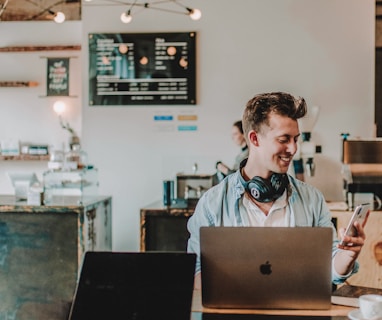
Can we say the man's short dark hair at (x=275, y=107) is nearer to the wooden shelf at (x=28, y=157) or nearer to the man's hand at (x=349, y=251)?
the man's hand at (x=349, y=251)

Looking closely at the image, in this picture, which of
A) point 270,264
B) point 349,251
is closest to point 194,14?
point 349,251

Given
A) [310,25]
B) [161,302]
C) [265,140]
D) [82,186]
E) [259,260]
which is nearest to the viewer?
[161,302]

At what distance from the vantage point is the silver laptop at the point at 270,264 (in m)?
1.63

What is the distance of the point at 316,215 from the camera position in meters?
2.20

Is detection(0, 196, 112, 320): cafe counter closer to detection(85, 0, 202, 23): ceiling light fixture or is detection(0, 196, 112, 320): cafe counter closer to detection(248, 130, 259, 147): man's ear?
detection(85, 0, 202, 23): ceiling light fixture

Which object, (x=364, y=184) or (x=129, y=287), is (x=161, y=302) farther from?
(x=364, y=184)

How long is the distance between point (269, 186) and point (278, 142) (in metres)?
0.16

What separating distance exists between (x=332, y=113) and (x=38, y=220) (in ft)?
8.71

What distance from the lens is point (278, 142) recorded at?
213cm

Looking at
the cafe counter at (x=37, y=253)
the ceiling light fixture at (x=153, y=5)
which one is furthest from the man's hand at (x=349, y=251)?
the ceiling light fixture at (x=153, y=5)

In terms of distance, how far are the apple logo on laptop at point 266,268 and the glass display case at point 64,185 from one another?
2949 millimetres

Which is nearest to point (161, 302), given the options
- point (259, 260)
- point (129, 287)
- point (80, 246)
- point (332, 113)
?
point (129, 287)

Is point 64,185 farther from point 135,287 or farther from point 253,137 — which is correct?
point 135,287

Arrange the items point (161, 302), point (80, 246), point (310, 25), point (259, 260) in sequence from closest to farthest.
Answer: point (161, 302) → point (259, 260) → point (80, 246) → point (310, 25)
